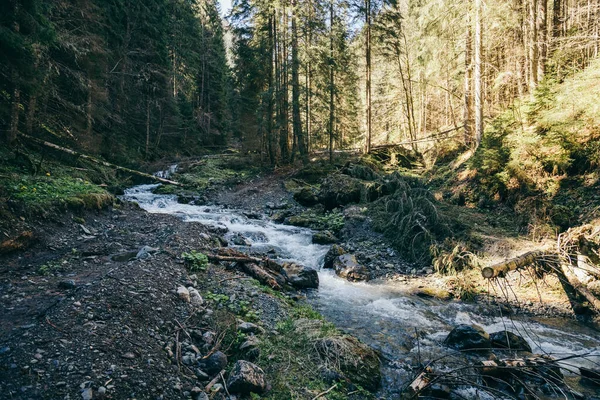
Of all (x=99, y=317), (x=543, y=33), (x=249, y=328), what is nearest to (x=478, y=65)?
(x=543, y=33)

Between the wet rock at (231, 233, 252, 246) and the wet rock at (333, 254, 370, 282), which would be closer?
the wet rock at (333, 254, 370, 282)

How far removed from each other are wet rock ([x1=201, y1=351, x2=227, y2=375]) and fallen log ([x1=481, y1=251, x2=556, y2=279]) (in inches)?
168

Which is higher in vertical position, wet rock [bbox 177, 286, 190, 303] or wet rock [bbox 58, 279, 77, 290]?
wet rock [bbox 58, 279, 77, 290]

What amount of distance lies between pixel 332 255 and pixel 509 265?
4711mm

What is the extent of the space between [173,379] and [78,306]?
1.78 metres

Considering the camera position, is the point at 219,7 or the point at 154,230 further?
the point at 219,7

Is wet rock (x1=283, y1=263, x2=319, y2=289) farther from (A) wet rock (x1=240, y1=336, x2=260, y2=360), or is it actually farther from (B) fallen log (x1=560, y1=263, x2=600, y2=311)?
(B) fallen log (x1=560, y1=263, x2=600, y2=311)

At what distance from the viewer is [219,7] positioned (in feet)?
131

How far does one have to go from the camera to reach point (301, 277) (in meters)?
7.73

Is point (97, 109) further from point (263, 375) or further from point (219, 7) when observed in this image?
point (219, 7)

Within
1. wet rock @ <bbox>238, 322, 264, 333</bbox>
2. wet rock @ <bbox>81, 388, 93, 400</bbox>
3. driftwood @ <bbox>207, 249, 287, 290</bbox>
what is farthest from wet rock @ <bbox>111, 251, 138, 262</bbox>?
wet rock @ <bbox>81, 388, 93, 400</bbox>

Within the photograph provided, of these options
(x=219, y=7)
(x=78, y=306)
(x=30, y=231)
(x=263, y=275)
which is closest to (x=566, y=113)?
(x=263, y=275)

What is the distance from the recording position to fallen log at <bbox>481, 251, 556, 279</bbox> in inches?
202

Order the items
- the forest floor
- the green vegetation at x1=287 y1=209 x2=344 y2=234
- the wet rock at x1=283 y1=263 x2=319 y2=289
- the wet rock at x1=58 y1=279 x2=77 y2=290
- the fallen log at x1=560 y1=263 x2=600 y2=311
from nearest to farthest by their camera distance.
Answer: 1. the forest floor
2. the wet rock at x1=58 y1=279 x2=77 y2=290
3. the fallen log at x1=560 y1=263 x2=600 y2=311
4. the wet rock at x1=283 y1=263 x2=319 y2=289
5. the green vegetation at x1=287 y1=209 x2=344 y2=234
